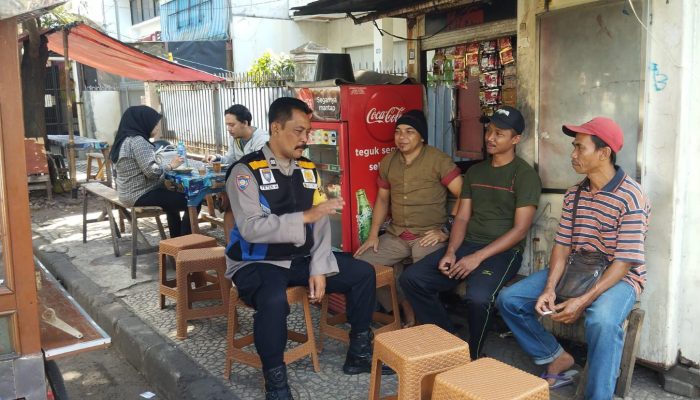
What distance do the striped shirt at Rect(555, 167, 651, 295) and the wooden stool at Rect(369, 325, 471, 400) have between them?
98cm

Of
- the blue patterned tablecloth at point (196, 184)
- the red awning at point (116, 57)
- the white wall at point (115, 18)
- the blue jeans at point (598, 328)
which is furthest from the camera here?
the white wall at point (115, 18)

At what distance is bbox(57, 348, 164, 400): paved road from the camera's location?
379 cm

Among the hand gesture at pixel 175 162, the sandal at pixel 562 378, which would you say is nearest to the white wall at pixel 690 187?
the sandal at pixel 562 378

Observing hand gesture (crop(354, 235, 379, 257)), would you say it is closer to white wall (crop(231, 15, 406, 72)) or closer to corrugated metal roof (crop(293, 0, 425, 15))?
corrugated metal roof (crop(293, 0, 425, 15))

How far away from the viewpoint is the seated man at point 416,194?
13.1 ft

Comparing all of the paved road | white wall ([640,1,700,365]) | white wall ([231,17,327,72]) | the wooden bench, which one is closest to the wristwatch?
white wall ([640,1,700,365])

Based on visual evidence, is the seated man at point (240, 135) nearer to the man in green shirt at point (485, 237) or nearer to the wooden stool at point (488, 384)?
the man in green shirt at point (485, 237)

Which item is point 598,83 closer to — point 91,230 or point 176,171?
point 176,171

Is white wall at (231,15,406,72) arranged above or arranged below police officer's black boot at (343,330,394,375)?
above

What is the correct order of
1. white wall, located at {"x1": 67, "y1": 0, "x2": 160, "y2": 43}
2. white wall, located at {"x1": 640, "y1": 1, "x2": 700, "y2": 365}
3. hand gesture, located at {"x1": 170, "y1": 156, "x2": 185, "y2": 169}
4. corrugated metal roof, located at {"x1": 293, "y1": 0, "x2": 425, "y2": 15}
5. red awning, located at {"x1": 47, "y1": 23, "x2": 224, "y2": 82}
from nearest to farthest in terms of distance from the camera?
1. white wall, located at {"x1": 640, "y1": 1, "x2": 700, "y2": 365}
2. corrugated metal roof, located at {"x1": 293, "y1": 0, "x2": 425, "y2": 15}
3. hand gesture, located at {"x1": 170, "y1": 156, "x2": 185, "y2": 169}
4. red awning, located at {"x1": 47, "y1": 23, "x2": 224, "y2": 82}
5. white wall, located at {"x1": 67, "y1": 0, "x2": 160, "y2": 43}

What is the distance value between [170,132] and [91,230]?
7678 mm

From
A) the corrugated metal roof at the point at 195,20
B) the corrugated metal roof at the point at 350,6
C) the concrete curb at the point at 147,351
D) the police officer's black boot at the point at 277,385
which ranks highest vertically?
the corrugated metal roof at the point at 195,20

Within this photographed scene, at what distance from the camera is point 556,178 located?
3.61 meters

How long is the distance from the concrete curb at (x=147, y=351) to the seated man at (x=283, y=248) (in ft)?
1.70
